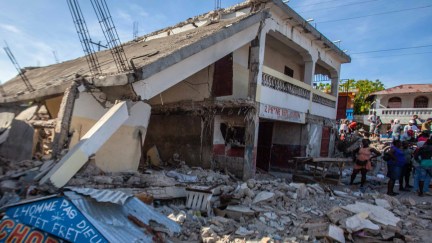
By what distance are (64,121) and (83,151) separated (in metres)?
1.17

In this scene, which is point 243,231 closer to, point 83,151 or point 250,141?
point 83,151

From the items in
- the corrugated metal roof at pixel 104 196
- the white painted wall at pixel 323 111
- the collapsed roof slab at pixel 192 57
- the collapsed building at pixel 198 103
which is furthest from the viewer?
the white painted wall at pixel 323 111

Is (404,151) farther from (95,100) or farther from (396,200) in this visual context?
(95,100)

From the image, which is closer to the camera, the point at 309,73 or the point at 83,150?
the point at 83,150

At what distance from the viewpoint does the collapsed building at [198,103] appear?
241 inches

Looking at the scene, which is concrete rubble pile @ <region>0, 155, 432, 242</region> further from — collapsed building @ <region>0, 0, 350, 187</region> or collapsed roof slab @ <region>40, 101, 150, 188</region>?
collapsed building @ <region>0, 0, 350, 187</region>

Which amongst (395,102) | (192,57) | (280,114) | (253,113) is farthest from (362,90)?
(192,57)

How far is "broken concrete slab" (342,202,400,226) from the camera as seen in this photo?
5738 millimetres

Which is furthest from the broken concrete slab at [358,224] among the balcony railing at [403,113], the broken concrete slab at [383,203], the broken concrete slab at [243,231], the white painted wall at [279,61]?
the balcony railing at [403,113]

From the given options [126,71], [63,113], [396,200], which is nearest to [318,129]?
[396,200]

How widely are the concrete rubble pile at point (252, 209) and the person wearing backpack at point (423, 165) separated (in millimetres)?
1174

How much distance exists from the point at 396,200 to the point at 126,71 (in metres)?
6.97

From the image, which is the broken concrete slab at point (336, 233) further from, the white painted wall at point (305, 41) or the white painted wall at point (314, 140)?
the white painted wall at point (314, 140)

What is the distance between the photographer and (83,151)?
517 centimetres
